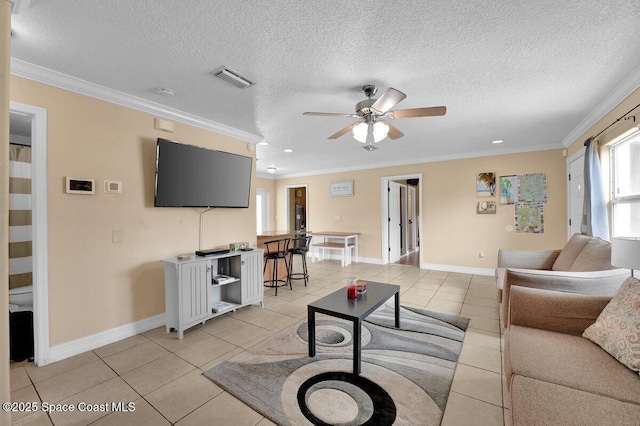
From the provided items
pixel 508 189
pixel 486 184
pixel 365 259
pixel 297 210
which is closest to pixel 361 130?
pixel 486 184

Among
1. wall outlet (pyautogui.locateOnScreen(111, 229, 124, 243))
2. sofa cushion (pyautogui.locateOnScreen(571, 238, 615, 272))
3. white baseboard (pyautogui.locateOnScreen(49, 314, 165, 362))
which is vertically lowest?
white baseboard (pyautogui.locateOnScreen(49, 314, 165, 362))

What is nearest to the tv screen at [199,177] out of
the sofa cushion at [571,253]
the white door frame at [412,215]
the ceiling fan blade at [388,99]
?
the ceiling fan blade at [388,99]

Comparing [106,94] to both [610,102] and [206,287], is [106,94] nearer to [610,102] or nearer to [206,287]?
[206,287]

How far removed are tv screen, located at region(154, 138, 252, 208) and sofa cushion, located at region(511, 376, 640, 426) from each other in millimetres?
3278

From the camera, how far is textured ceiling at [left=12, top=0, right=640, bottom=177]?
1596 mm

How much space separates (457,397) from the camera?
1.82 metres

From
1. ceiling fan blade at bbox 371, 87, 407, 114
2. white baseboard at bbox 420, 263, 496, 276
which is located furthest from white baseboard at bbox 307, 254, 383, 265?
ceiling fan blade at bbox 371, 87, 407, 114

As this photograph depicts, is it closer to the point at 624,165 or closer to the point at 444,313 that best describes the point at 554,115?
the point at 624,165

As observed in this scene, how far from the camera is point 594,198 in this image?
9.92 feet

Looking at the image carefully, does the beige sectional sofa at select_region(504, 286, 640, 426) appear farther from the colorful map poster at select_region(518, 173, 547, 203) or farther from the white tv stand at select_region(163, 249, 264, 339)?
the colorful map poster at select_region(518, 173, 547, 203)

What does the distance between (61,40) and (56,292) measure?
1994mm

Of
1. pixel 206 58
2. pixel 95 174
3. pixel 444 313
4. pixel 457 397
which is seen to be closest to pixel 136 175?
pixel 95 174

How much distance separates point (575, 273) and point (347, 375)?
1941 millimetres

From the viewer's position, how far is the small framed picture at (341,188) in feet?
22.3
